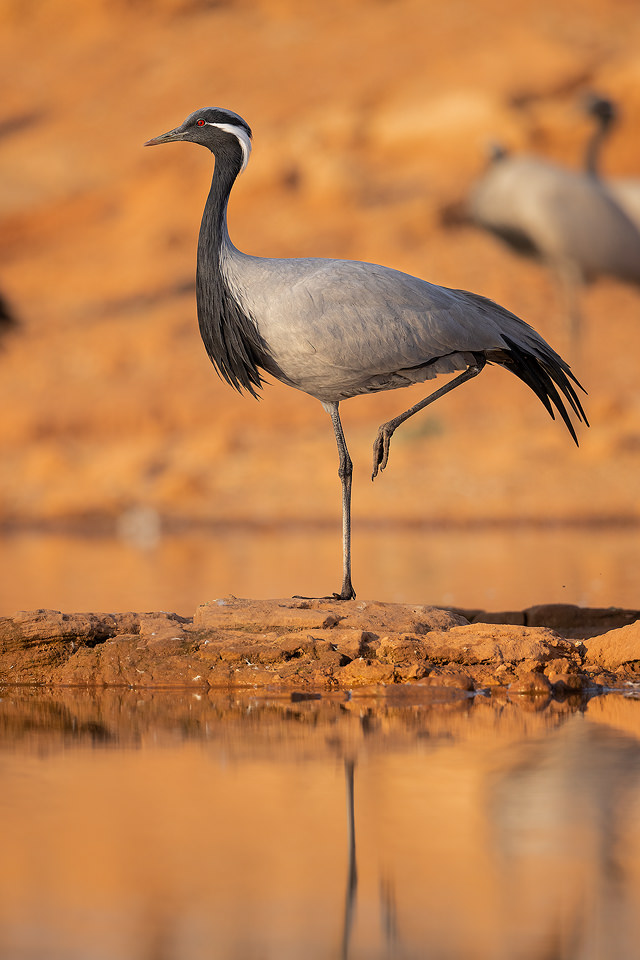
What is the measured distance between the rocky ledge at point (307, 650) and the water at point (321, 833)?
1.81 feet

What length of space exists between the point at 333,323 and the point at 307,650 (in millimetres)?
1786

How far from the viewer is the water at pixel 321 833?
3.16 meters

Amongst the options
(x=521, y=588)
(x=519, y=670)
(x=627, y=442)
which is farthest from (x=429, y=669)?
(x=627, y=442)

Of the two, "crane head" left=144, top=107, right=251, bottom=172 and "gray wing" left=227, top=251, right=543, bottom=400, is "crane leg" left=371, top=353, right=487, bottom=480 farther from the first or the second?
"crane head" left=144, top=107, right=251, bottom=172

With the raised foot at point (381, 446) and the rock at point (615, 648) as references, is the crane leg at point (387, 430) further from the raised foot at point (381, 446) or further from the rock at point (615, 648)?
the rock at point (615, 648)

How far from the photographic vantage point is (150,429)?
23.5 metres

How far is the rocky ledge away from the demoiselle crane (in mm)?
575

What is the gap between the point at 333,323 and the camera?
24.4 ft

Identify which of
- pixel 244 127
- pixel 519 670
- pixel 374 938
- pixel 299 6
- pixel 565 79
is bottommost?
pixel 374 938

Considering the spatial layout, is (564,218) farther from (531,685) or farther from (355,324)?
(531,685)

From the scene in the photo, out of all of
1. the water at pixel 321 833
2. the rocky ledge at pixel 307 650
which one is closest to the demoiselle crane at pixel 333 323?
the rocky ledge at pixel 307 650

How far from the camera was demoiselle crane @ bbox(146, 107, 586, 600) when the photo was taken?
749 cm

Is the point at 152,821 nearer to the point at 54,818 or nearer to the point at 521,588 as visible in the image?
the point at 54,818

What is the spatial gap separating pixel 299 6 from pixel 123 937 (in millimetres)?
41072
